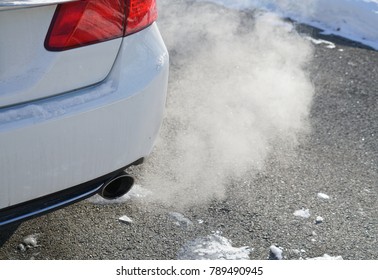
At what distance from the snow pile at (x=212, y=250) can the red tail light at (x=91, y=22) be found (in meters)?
1.12

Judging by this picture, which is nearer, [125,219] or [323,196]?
[125,219]

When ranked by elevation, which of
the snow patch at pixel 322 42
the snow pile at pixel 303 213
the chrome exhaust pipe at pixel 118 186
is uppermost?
the chrome exhaust pipe at pixel 118 186

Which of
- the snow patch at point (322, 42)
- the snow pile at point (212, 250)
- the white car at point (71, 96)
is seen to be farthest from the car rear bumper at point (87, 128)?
the snow patch at point (322, 42)

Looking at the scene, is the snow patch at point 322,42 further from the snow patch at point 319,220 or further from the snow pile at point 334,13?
the snow patch at point 319,220

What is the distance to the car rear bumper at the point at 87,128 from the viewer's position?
2.75 m

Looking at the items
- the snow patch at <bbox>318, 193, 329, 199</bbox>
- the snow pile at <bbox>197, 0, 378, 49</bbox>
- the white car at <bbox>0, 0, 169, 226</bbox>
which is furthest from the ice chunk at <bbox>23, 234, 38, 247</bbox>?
the snow pile at <bbox>197, 0, 378, 49</bbox>

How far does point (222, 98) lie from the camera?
502 cm

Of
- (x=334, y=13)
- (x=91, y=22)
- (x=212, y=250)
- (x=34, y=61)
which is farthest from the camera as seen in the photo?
(x=334, y=13)

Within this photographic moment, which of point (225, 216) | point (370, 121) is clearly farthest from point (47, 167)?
point (370, 121)

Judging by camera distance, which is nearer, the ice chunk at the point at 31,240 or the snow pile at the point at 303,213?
the ice chunk at the point at 31,240

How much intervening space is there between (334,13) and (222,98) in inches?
86.4

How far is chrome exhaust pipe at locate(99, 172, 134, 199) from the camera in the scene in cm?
325

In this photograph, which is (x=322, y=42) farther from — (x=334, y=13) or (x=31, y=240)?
(x=31, y=240)

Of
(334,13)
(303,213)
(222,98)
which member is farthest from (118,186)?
(334,13)
